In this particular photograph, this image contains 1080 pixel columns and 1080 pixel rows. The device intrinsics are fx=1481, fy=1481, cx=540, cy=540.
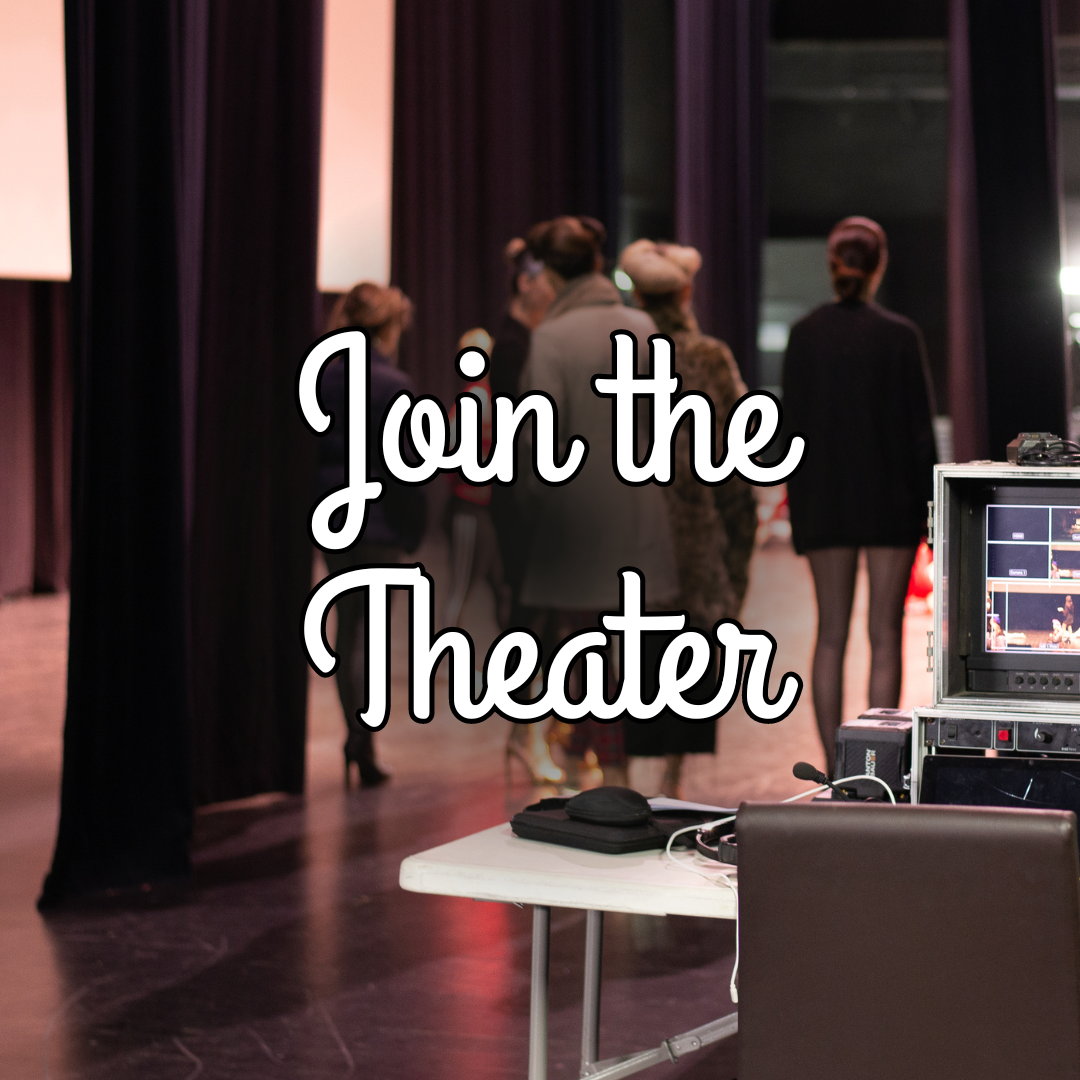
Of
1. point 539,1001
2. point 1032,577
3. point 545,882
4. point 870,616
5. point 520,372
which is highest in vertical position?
point 520,372

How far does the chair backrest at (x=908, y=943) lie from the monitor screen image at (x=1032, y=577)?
76 centimetres

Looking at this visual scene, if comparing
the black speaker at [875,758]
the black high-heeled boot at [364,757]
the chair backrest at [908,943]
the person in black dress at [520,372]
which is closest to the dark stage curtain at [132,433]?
the black high-heeled boot at [364,757]

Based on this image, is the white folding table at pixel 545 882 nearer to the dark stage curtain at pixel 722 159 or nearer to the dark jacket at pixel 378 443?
the dark jacket at pixel 378 443

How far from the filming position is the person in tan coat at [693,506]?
14.1 ft

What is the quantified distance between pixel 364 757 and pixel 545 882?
3238 millimetres

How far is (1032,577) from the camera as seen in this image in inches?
77.6

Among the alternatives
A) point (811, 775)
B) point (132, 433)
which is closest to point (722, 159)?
point (132, 433)

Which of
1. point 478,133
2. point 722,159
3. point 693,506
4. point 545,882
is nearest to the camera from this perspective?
point 545,882

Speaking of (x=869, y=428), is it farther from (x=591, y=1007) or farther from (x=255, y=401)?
(x=591, y=1007)

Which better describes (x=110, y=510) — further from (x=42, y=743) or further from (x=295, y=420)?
(x=42, y=743)

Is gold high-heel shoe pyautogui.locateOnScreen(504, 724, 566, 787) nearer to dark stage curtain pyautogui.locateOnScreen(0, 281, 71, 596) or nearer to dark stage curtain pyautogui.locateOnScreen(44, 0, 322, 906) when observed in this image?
dark stage curtain pyautogui.locateOnScreen(44, 0, 322, 906)

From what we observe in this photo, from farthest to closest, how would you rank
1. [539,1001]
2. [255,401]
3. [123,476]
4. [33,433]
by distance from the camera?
1. [33,433]
2. [255,401]
3. [123,476]
4. [539,1001]

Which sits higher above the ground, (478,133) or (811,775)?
(478,133)

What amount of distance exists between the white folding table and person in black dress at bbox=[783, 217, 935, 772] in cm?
232
